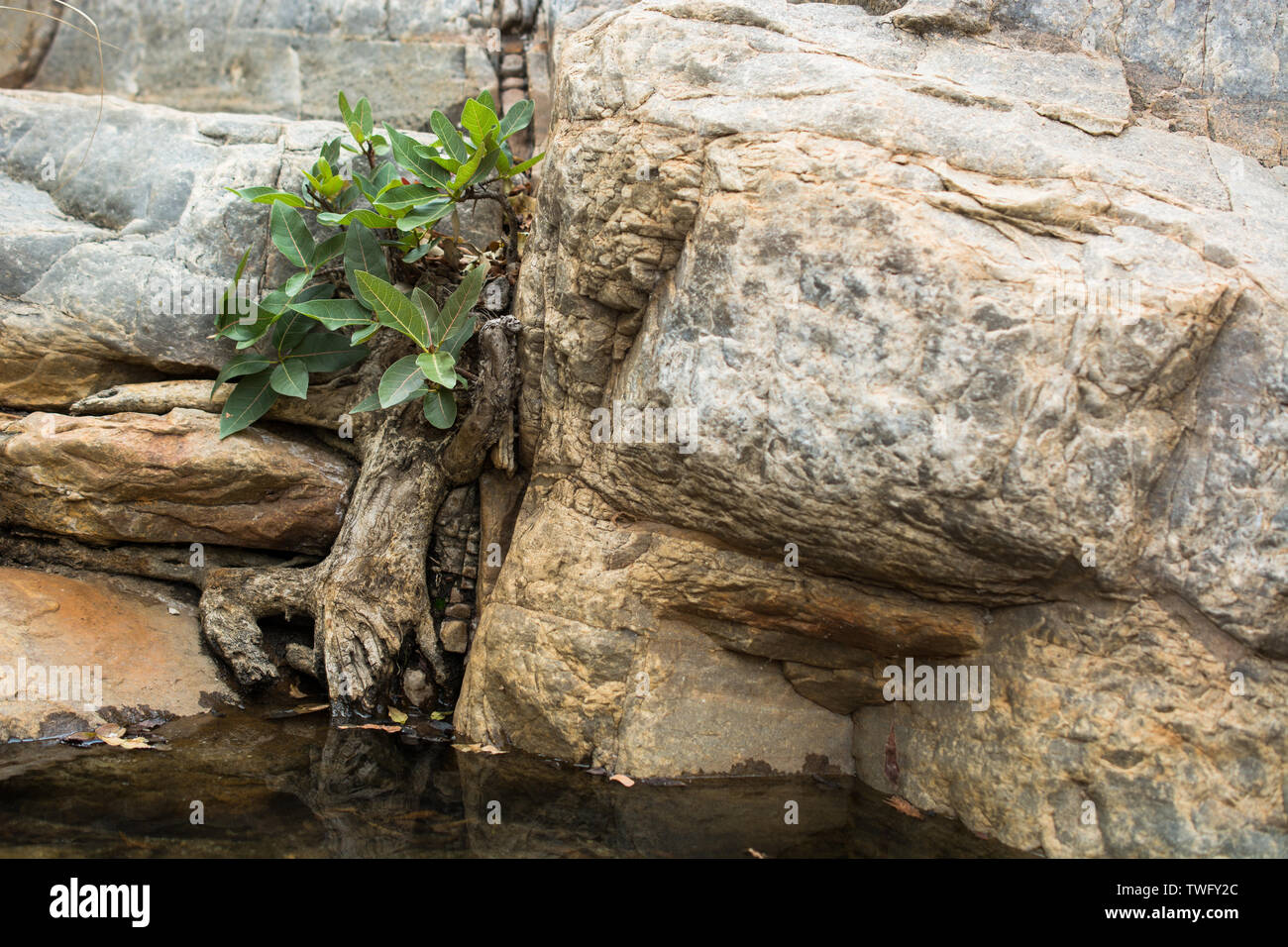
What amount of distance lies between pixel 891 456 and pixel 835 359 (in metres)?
0.42

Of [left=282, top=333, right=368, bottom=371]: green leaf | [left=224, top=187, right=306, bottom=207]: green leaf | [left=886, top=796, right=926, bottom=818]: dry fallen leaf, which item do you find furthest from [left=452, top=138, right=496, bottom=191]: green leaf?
[left=886, top=796, right=926, bottom=818]: dry fallen leaf

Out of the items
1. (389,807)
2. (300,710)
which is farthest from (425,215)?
(389,807)

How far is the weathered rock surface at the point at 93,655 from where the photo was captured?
4418 mm

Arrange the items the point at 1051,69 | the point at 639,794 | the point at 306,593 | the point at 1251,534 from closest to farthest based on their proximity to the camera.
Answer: the point at 1251,534, the point at 639,794, the point at 1051,69, the point at 306,593

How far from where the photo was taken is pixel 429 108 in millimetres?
6891

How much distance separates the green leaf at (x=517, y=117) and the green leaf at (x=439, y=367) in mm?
1296

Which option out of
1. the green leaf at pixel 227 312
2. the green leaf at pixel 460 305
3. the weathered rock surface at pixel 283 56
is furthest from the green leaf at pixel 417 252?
the weathered rock surface at pixel 283 56

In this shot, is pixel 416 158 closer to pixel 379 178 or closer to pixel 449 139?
pixel 449 139

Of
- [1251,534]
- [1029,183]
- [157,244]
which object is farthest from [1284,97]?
[157,244]

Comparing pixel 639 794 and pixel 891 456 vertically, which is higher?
pixel 891 456

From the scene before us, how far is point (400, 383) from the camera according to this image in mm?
4781

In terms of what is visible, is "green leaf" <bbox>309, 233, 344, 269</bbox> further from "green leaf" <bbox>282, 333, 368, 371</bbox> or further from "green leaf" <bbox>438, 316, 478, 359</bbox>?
"green leaf" <bbox>438, 316, 478, 359</bbox>

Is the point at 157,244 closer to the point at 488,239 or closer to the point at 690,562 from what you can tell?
the point at 488,239

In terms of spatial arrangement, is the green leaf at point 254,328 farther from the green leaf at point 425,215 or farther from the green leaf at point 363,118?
the green leaf at point 363,118
